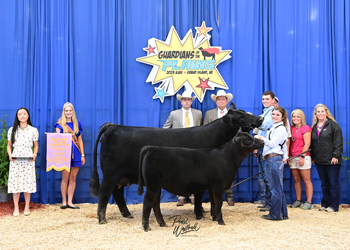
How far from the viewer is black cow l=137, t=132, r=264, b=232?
3.35 metres

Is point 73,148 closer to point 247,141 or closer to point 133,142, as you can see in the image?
point 133,142

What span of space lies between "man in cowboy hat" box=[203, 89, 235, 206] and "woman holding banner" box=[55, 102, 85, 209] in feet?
6.86

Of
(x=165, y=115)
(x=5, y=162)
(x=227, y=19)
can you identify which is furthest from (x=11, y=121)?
(x=227, y=19)

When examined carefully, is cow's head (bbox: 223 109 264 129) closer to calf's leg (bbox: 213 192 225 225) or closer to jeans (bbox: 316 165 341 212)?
calf's leg (bbox: 213 192 225 225)

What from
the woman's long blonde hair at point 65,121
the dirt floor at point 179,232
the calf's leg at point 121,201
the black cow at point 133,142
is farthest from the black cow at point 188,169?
the woman's long blonde hair at point 65,121

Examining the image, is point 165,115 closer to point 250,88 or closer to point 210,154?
point 250,88

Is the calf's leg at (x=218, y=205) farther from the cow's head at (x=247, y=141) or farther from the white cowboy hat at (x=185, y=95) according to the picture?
the white cowboy hat at (x=185, y=95)

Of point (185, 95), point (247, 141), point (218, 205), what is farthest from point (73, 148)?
point (247, 141)

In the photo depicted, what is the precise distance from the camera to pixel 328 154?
4.72 meters

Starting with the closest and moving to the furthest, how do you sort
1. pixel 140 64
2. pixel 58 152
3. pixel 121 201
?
pixel 121 201 < pixel 58 152 < pixel 140 64

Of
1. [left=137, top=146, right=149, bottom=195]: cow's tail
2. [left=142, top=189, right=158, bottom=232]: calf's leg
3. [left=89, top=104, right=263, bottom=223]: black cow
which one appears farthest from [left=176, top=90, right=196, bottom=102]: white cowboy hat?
[left=142, top=189, right=158, bottom=232]: calf's leg

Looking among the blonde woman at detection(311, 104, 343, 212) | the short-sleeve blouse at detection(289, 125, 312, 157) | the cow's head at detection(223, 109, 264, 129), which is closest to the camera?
the cow's head at detection(223, 109, 264, 129)

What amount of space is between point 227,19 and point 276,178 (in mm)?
3045

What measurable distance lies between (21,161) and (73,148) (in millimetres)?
758
